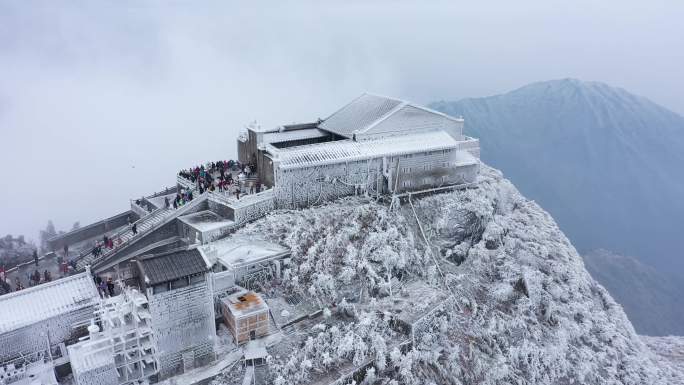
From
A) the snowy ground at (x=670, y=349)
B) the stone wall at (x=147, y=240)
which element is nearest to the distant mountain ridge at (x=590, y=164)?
the snowy ground at (x=670, y=349)

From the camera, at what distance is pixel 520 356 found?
3772 centimetres

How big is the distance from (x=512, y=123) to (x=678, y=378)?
473 ft

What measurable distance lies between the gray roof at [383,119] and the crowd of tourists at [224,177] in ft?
35.7

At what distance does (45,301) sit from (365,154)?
1121 inches

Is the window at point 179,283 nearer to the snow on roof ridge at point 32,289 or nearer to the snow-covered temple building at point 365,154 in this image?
the snow on roof ridge at point 32,289

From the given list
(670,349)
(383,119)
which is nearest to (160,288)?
(383,119)

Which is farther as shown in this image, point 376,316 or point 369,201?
point 369,201

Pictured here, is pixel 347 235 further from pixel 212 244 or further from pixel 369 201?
pixel 212 244

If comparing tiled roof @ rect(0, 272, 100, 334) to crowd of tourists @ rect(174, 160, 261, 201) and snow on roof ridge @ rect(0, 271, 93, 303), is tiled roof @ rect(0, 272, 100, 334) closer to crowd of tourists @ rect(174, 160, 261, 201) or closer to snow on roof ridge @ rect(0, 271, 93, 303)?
snow on roof ridge @ rect(0, 271, 93, 303)

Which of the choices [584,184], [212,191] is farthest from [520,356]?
[584,184]

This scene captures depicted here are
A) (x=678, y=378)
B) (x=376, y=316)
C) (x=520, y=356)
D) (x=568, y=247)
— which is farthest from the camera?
(x=568, y=247)

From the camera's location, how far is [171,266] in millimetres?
28656

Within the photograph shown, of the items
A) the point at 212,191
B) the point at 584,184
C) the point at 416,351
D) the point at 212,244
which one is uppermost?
the point at 212,191

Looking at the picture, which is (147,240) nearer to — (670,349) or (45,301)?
(45,301)
